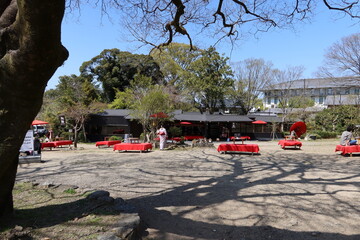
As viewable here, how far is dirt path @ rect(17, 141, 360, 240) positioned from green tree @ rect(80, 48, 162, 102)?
2423 centimetres

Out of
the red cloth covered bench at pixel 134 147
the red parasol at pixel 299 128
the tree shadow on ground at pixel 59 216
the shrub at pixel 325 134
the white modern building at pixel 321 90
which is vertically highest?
the white modern building at pixel 321 90

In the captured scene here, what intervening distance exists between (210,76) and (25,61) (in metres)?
28.8

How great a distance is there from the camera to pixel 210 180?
718cm

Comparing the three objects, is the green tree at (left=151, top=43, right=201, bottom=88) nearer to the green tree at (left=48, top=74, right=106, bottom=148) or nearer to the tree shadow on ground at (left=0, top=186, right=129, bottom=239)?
the green tree at (left=48, top=74, right=106, bottom=148)

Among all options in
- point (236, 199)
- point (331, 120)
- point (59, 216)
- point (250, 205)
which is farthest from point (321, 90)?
point (59, 216)

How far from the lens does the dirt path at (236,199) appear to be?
3.78m

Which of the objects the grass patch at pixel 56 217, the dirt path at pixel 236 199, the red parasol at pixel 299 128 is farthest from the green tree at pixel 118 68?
the grass patch at pixel 56 217

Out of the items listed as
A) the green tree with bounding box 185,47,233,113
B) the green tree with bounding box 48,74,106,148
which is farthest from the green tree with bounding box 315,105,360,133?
the green tree with bounding box 48,74,106,148

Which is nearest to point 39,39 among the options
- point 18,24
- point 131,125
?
point 18,24

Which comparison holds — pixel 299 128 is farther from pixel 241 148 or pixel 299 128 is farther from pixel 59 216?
pixel 59 216

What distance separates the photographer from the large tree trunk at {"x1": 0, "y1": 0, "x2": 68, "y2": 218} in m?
2.20

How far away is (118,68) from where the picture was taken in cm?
3169

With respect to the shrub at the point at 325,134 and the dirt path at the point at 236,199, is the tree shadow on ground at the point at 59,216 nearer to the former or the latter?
the dirt path at the point at 236,199

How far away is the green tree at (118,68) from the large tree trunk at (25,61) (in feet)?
96.6
